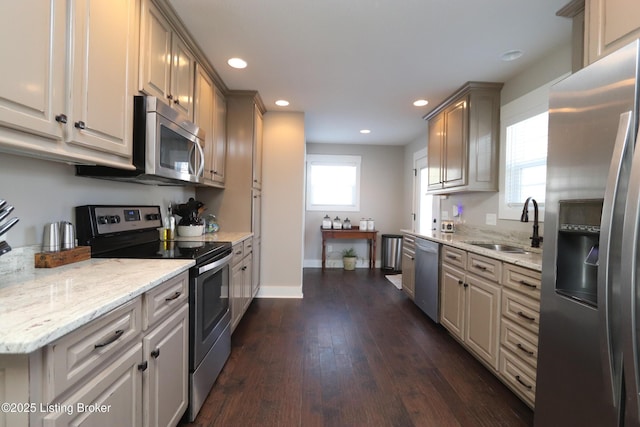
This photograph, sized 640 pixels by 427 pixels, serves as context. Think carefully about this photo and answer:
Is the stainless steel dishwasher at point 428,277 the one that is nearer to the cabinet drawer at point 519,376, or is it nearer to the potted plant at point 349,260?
the cabinet drawer at point 519,376

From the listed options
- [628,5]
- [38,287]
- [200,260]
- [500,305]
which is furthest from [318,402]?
[628,5]

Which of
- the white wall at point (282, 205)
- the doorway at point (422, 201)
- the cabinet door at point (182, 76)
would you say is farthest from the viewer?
the doorway at point (422, 201)

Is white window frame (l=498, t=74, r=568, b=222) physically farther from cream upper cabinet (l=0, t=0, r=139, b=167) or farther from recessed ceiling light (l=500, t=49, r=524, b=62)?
cream upper cabinet (l=0, t=0, r=139, b=167)

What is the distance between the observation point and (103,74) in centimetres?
131

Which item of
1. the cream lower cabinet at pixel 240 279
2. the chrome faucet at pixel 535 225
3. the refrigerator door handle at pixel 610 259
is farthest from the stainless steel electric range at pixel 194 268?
A: the chrome faucet at pixel 535 225

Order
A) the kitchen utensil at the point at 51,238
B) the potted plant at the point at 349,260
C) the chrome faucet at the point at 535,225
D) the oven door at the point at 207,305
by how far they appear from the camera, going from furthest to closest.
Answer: the potted plant at the point at 349,260
the chrome faucet at the point at 535,225
the oven door at the point at 207,305
the kitchen utensil at the point at 51,238

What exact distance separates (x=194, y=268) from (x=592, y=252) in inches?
72.4

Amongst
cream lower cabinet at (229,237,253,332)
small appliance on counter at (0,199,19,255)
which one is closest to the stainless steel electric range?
cream lower cabinet at (229,237,253,332)

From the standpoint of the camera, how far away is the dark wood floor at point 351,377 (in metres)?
1.67

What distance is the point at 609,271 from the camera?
976 mm

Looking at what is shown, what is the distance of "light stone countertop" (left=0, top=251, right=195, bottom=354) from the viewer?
0.68 meters

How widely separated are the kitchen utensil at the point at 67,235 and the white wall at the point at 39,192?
78 mm

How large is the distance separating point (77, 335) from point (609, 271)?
1670 millimetres

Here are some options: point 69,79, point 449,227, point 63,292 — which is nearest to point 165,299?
point 63,292
